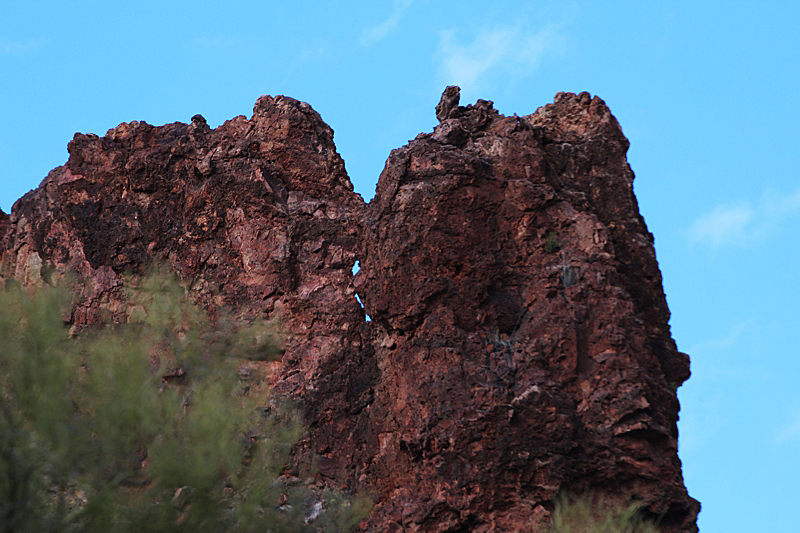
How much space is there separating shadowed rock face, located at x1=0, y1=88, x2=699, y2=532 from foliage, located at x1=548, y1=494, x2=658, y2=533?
0.21 meters

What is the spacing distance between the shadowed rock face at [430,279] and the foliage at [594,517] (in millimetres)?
209

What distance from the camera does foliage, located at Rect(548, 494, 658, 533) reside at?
13133 millimetres

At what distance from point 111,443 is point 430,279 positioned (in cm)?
597

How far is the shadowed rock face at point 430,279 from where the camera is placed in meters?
13.7

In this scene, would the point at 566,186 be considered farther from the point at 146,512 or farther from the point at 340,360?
the point at 146,512

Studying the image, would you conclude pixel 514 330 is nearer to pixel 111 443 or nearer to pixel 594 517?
pixel 594 517

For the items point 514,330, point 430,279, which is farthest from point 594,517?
point 430,279

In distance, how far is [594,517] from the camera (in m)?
13.6

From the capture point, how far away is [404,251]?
15.1 meters

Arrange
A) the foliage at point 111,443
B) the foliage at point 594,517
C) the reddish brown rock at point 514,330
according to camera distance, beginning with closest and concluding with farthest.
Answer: the foliage at point 111,443 → the foliage at point 594,517 → the reddish brown rock at point 514,330

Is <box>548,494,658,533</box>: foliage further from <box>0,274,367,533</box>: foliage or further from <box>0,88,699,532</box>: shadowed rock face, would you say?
<box>0,274,367,533</box>: foliage

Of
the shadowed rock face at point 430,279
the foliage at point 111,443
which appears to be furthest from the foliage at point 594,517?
the foliage at point 111,443

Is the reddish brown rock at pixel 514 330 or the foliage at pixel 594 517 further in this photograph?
the reddish brown rock at pixel 514 330

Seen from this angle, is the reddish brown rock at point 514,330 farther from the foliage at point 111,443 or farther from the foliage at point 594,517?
the foliage at point 111,443
